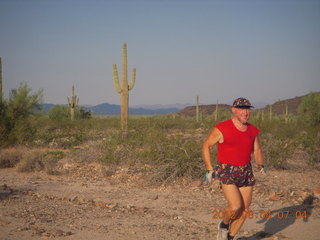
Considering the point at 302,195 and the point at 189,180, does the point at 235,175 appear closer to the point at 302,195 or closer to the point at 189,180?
the point at 302,195

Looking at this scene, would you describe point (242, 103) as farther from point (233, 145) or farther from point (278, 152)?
point (278, 152)

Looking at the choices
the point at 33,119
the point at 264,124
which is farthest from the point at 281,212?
the point at 33,119

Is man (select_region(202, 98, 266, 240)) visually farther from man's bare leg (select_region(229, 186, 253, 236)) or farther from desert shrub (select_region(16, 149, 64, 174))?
desert shrub (select_region(16, 149, 64, 174))

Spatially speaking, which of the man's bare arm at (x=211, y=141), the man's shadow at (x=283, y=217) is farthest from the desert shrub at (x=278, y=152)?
the man's bare arm at (x=211, y=141)

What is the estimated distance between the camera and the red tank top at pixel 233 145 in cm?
489

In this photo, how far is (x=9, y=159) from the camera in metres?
12.4

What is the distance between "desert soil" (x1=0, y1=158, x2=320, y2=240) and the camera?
19.6 ft

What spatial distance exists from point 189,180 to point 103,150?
12.5 feet

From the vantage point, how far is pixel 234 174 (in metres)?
4.88

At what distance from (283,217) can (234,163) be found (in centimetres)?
262

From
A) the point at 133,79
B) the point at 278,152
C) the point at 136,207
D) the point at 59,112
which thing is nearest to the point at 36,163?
the point at 136,207

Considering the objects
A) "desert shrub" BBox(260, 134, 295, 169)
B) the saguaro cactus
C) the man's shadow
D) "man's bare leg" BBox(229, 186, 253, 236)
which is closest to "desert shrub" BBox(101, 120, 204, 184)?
"desert shrub" BBox(260, 134, 295, 169)
